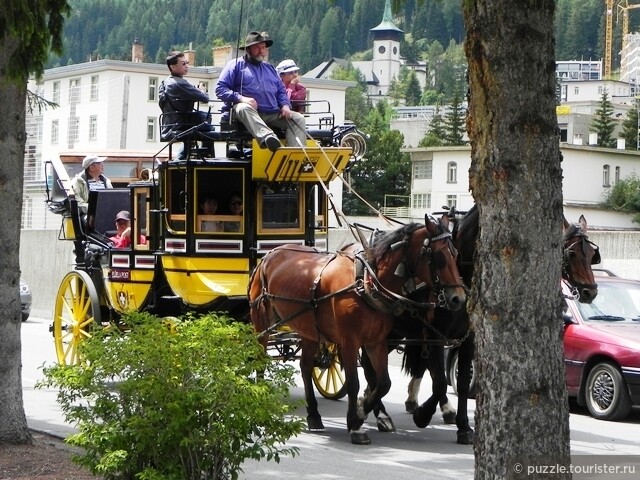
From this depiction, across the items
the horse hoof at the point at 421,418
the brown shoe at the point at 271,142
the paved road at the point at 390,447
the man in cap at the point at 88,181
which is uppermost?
the brown shoe at the point at 271,142

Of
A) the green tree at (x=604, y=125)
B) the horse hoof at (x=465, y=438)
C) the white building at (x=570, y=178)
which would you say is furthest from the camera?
the green tree at (x=604, y=125)

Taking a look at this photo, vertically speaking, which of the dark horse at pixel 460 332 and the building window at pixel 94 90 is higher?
the building window at pixel 94 90

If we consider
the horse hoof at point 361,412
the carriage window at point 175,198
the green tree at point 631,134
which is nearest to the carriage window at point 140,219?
the carriage window at point 175,198

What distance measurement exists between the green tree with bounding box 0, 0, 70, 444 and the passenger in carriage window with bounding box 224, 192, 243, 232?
4090mm

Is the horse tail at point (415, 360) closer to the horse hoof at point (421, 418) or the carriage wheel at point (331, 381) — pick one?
the horse hoof at point (421, 418)

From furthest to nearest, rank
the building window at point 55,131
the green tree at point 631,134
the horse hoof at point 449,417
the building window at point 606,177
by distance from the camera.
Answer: the green tree at point 631,134, the building window at point 55,131, the building window at point 606,177, the horse hoof at point 449,417

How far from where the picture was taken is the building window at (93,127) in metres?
80.3

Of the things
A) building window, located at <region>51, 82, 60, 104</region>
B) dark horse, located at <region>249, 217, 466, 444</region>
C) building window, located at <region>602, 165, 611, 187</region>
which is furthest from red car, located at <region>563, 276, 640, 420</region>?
building window, located at <region>51, 82, 60, 104</region>

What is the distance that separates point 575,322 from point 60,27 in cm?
683

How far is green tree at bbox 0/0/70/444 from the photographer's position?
962 centimetres

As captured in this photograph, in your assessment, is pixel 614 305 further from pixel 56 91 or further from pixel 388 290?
pixel 56 91

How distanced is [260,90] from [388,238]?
305cm

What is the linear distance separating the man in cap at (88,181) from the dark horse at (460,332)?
18.0ft

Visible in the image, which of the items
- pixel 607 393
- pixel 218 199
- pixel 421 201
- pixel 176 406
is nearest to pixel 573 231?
pixel 607 393
